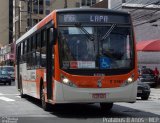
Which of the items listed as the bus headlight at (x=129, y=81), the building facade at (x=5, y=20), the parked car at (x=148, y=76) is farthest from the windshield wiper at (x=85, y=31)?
the building facade at (x=5, y=20)

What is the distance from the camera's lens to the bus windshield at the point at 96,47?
50.6 feet

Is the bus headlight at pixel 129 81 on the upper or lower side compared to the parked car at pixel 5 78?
upper

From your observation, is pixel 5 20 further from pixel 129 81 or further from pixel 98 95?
pixel 98 95

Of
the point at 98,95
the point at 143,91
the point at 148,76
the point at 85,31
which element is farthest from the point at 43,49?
the point at 148,76

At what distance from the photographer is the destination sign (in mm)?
15836

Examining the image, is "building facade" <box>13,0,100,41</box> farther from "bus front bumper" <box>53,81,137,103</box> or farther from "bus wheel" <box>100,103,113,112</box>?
"bus front bumper" <box>53,81,137,103</box>

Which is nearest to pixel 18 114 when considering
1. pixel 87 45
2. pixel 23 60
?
pixel 87 45

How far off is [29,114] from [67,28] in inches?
129

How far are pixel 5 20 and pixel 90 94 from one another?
12022 cm

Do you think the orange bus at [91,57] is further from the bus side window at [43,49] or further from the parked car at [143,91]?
the parked car at [143,91]

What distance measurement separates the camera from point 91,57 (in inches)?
608

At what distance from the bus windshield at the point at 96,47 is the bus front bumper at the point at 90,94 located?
69cm

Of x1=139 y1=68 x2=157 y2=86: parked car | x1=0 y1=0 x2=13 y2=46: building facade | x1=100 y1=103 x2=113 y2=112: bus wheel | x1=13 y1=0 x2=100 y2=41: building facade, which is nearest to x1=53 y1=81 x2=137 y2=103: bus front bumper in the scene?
x1=100 y1=103 x2=113 y2=112: bus wheel

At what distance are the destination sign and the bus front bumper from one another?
2.10 metres
